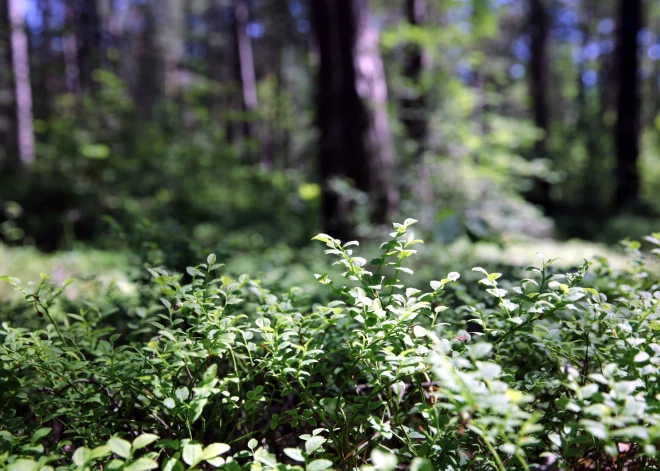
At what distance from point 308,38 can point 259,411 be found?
2220 centimetres

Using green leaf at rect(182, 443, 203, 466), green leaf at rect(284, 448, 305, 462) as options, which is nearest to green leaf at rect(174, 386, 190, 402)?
green leaf at rect(182, 443, 203, 466)

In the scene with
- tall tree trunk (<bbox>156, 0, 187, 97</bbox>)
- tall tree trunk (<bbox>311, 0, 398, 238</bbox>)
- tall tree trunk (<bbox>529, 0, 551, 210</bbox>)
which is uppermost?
tall tree trunk (<bbox>156, 0, 187, 97</bbox>)

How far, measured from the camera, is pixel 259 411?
133 cm

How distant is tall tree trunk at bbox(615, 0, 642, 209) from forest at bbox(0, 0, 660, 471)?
0.05 m

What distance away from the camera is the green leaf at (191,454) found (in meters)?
0.83

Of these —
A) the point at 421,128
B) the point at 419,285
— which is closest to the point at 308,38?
the point at 421,128

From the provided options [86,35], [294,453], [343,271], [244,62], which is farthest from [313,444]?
[86,35]

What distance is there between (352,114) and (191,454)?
494 cm

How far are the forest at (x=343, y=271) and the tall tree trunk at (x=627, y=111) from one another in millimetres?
51

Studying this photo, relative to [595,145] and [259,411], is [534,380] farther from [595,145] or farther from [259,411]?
[595,145]

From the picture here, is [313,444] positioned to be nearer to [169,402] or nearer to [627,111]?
[169,402]

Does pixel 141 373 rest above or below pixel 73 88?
below

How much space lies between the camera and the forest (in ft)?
3.31

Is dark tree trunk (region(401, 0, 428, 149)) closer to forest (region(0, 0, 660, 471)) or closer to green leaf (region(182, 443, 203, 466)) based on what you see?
forest (region(0, 0, 660, 471))
